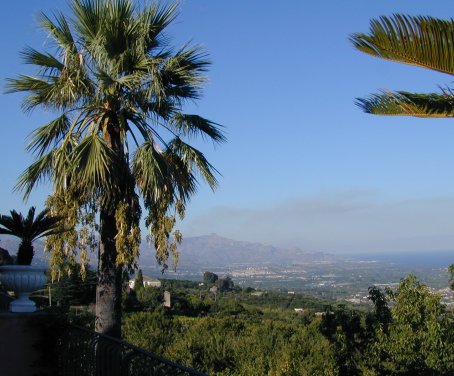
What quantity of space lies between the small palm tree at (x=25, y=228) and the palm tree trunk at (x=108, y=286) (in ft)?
5.95

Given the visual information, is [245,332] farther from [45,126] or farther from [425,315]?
[45,126]

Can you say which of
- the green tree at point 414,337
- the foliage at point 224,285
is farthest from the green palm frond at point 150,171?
the foliage at point 224,285

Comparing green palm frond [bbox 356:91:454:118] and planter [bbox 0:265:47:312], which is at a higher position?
green palm frond [bbox 356:91:454:118]

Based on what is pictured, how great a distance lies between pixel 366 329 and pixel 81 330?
399 inches

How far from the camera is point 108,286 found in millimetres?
7734

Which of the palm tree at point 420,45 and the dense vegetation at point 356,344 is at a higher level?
the palm tree at point 420,45

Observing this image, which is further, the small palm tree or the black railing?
the small palm tree

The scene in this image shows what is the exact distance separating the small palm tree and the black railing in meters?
0.96

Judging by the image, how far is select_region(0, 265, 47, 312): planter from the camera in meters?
5.63

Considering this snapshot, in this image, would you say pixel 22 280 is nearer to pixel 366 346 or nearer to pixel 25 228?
pixel 25 228

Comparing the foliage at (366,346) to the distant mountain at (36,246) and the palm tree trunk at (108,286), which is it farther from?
the distant mountain at (36,246)

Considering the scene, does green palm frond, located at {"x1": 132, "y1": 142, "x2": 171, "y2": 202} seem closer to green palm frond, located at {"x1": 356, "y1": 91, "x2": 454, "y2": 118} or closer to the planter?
the planter

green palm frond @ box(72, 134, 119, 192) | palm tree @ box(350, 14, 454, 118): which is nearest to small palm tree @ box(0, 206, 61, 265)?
green palm frond @ box(72, 134, 119, 192)

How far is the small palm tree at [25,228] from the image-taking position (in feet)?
19.4
